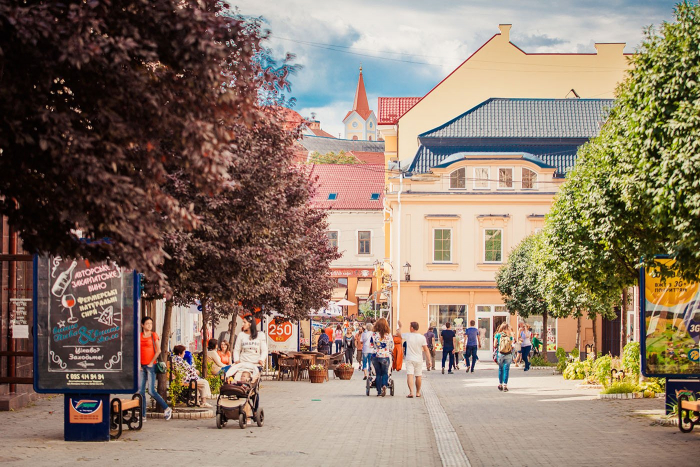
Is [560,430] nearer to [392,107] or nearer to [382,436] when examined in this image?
[382,436]

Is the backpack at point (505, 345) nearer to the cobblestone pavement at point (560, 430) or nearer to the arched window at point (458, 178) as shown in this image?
the cobblestone pavement at point (560, 430)

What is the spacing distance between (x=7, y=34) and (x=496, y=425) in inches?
473

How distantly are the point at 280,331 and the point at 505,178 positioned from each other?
79.2 ft

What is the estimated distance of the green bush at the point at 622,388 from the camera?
22.0m

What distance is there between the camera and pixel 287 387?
27.7m

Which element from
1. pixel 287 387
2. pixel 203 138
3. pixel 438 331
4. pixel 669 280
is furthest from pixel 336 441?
pixel 438 331

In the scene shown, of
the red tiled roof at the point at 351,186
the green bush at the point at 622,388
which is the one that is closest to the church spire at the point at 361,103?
the red tiled roof at the point at 351,186

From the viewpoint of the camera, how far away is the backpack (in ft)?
78.9

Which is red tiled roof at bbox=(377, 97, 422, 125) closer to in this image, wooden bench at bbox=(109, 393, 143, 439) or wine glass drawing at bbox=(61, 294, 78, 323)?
wooden bench at bbox=(109, 393, 143, 439)

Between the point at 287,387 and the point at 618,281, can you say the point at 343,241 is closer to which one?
the point at 287,387

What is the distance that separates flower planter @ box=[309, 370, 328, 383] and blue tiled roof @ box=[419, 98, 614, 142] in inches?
1129

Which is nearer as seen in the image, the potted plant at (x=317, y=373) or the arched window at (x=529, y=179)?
the potted plant at (x=317, y=373)

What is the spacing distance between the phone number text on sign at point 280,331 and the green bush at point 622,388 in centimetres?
1400

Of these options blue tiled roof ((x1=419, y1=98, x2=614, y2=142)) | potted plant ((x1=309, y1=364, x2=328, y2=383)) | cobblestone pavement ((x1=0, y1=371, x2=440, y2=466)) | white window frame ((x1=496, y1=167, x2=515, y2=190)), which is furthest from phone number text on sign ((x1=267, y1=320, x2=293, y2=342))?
blue tiled roof ((x1=419, y1=98, x2=614, y2=142))
